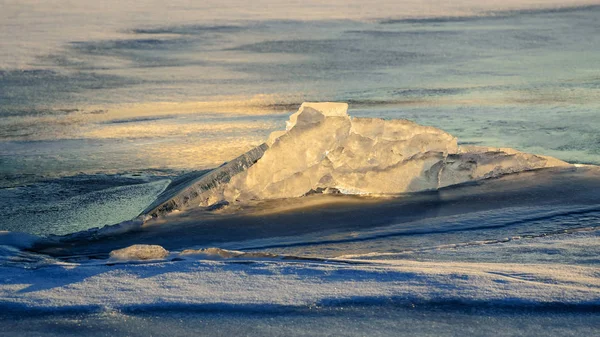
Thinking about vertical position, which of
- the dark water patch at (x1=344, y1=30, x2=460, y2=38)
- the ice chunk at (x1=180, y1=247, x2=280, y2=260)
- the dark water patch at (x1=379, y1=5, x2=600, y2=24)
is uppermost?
the dark water patch at (x1=379, y1=5, x2=600, y2=24)

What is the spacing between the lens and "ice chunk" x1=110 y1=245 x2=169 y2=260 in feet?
9.41

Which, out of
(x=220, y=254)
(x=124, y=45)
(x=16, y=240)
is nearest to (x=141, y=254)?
(x=220, y=254)

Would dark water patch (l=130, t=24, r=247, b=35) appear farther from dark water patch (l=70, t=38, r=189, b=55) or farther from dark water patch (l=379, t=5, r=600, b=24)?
dark water patch (l=379, t=5, r=600, b=24)

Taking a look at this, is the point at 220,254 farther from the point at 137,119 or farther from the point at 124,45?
the point at 124,45

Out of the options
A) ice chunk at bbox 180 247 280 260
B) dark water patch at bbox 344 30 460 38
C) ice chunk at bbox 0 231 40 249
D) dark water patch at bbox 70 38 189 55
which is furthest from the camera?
dark water patch at bbox 344 30 460 38

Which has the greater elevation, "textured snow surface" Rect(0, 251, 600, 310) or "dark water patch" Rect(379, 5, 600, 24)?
"dark water patch" Rect(379, 5, 600, 24)

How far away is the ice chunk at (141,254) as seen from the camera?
2869 millimetres

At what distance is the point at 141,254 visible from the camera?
9.45 feet

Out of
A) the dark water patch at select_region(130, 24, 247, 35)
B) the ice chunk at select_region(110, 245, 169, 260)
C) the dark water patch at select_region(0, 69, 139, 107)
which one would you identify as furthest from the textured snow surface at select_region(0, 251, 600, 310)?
the dark water patch at select_region(130, 24, 247, 35)

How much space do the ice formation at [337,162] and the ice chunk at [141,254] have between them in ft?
4.78

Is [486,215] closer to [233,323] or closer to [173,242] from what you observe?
[173,242]

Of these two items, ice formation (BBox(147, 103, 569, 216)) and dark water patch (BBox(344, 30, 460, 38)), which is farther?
dark water patch (BBox(344, 30, 460, 38))

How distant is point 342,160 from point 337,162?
0.03 meters

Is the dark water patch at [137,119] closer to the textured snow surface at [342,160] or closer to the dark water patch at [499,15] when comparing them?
the textured snow surface at [342,160]
